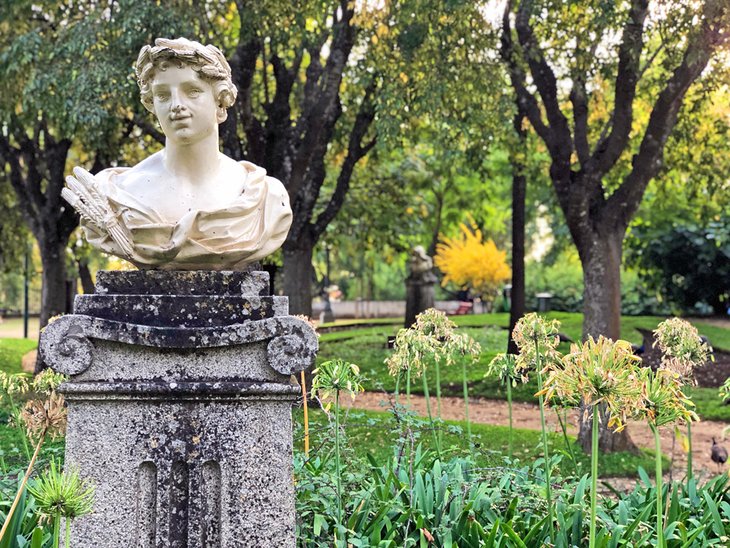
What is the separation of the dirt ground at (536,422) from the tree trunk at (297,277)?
1.84m

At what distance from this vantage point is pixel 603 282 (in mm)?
9469

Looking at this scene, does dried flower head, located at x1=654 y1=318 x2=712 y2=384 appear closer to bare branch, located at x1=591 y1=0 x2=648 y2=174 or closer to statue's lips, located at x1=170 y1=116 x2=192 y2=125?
statue's lips, located at x1=170 y1=116 x2=192 y2=125

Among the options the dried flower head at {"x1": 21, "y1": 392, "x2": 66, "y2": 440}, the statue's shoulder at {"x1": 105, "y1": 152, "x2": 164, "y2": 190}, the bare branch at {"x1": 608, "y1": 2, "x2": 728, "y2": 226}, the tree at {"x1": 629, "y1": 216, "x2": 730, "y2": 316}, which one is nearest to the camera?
the dried flower head at {"x1": 21, "y1": 392, "x2": 66, "y2": 440}

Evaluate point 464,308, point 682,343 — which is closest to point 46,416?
point 682,343

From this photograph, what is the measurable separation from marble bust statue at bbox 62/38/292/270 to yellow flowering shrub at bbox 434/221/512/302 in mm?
29329

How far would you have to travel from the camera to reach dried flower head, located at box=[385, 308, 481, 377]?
520cm

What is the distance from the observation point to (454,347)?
5320 millimetres

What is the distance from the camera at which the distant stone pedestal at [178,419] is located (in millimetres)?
3822

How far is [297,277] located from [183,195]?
781 cm

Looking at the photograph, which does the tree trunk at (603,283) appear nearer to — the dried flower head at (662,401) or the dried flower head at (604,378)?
the dried flower head at (662,401)

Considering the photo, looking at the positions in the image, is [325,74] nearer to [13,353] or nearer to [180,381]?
[180,381]

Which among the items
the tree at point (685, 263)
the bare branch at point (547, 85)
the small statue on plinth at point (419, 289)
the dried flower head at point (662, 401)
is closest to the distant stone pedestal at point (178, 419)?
the dried flower head at point (662, 401)

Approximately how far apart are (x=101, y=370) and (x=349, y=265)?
1661 inches

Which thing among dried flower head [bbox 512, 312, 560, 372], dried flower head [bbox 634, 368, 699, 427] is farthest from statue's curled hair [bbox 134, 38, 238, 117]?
dried flower head [bbox 634, 368, 699, 427]
